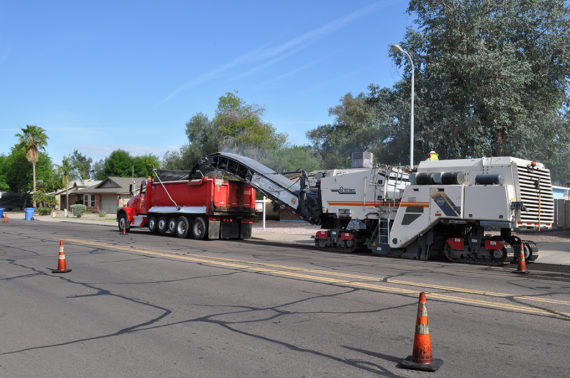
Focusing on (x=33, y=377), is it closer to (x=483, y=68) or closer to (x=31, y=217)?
(x=483, y=68)

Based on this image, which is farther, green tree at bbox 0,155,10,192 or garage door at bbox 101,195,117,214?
green tree at bbox 0,155,10,192

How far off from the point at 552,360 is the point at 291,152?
4227 cm

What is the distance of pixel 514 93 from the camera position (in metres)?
23.5

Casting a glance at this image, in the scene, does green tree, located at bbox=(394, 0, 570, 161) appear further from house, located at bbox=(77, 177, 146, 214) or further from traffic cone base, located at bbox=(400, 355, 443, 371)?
house, located at bbox=(77, 177, 146, 214)

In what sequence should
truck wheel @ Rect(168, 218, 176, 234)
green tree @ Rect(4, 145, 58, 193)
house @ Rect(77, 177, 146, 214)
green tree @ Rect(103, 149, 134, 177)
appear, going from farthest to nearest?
green tree @ Rect(103, 149, 134, 177) → green tree @ Rect(4, 145, 58, 193) → house @ Rect(77, 177, 146, 214) → truck wheel @ Rect(168, 218, 176, 234)

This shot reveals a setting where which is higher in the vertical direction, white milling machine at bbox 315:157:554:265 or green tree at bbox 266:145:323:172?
green tree at bbox 266:145:323:172

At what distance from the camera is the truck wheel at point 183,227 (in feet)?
70.6

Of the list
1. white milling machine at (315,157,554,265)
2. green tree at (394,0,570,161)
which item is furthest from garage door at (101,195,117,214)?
white milling machine at (315,157,554,265)

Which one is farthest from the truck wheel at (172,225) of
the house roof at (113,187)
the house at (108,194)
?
the house at (108,194)

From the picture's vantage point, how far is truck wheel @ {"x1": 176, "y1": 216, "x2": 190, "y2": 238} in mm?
21531

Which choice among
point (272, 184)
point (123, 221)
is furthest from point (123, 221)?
point (272, 184)

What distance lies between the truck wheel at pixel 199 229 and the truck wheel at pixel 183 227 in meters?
0.31

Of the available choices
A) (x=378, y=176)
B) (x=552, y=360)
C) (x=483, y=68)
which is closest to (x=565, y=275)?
(x=378, y=176)

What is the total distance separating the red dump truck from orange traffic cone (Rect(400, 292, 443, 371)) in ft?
53.8
